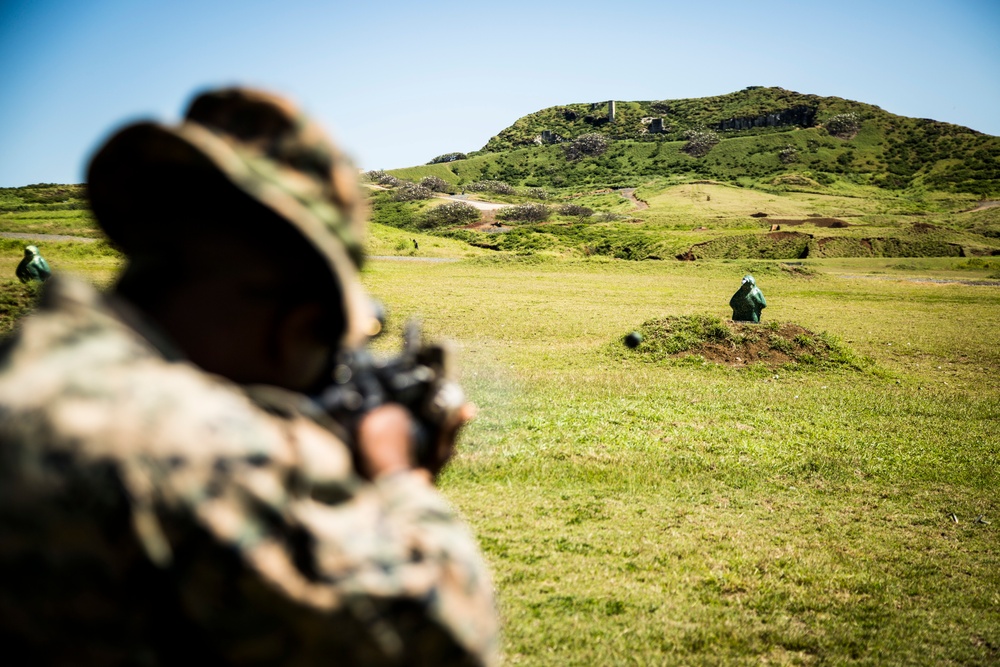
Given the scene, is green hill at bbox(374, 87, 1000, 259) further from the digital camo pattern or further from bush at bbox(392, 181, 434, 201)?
the digital camo pattern

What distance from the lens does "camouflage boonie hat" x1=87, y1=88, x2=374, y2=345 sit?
1.26 metres

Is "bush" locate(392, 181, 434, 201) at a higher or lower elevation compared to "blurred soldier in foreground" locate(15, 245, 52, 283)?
higher

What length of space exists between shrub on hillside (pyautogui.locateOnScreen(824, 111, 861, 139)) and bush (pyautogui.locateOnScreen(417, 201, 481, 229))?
11362cm

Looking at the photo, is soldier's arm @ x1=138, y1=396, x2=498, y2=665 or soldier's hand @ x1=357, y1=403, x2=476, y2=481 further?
soldier's hand @ x1=357, y1=403, x2=476, y2=481

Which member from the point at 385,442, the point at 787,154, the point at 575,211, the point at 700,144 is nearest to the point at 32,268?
the point at 385,442

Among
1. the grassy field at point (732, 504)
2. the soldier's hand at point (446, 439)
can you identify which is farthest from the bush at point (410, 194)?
the soldier's hand at point (446, 439)

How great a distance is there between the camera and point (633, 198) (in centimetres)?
10988

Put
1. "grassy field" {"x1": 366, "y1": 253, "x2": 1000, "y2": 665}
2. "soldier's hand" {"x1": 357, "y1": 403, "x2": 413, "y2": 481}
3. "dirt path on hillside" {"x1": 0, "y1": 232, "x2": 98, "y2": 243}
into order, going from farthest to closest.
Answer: "dirt path on hillside" {"x1": 0, "y1": 232, "x2": 98, "y2": 243}, "grassy field" {"x1": 366, "y1": 253, "x2": 1000, "y2": 665}, "soldier's hand" {"x1": 357, "y1": 403, "x2": 413, "y2": 481}

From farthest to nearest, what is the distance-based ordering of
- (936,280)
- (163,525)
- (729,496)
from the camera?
(936,280) < (729,496) < (163,525)

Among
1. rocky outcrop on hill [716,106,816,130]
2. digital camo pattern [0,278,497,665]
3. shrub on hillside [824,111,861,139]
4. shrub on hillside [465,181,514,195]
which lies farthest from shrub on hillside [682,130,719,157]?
digital camo pattern [0,278,497,665]

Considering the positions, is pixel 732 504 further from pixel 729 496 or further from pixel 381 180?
pixel 381 180

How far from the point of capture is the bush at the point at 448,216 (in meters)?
70.2

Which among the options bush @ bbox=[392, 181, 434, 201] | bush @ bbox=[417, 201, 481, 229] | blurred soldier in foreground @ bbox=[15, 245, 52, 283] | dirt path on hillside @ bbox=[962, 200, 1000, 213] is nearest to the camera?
blurred soldier in foreground @ bbox=[15, 245, 52, 283]

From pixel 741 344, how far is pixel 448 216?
59.7 metres
